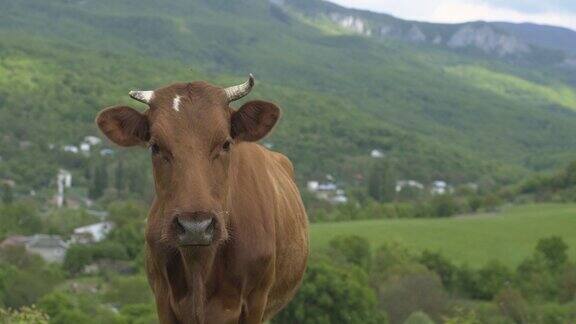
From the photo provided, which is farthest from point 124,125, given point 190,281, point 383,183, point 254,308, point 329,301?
point 383,183

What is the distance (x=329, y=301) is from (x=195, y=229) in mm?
46934

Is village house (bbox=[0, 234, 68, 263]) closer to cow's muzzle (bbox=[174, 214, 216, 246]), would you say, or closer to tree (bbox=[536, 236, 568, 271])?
tree (bbox=[536, 236, 568, 271])

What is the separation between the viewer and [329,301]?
53750mm

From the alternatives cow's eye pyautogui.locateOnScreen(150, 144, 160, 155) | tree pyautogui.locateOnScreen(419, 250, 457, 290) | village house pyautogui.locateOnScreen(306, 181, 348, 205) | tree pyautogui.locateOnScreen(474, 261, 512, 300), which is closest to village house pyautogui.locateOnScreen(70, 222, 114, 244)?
tree pyautogui.locateOnScreen(419, 250, 457, 290)

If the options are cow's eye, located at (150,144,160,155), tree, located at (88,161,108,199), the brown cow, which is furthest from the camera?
tree, located at (88,161,108,199)

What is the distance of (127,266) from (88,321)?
50.3 metres

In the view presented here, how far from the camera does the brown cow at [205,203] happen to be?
304 inches

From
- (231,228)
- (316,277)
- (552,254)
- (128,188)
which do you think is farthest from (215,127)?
(128,188)

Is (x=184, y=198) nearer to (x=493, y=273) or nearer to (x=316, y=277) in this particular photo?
(x=316, y=277)

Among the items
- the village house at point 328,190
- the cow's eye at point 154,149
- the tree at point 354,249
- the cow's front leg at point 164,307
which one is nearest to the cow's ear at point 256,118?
the cow's eye at point 154,149

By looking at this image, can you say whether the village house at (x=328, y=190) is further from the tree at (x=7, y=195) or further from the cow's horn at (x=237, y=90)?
the cow's horn at (x=237, y=90)

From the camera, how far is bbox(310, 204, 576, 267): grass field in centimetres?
9900

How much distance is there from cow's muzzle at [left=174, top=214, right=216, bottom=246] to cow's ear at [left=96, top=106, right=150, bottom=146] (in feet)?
3.66

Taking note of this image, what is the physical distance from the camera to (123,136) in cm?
836
